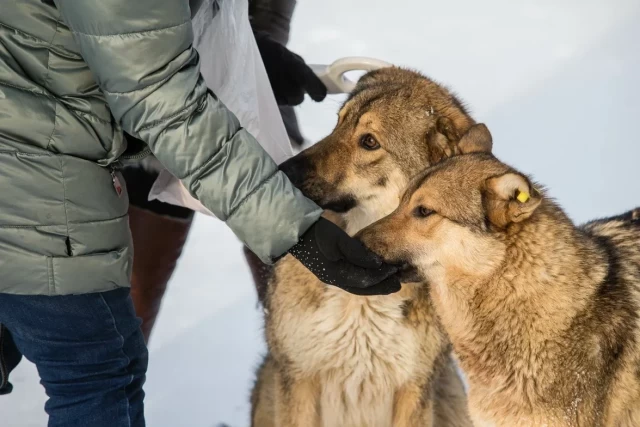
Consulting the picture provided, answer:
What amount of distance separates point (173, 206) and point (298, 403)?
108 cm

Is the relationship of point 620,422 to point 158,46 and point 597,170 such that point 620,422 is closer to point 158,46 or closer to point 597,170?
point 158,46

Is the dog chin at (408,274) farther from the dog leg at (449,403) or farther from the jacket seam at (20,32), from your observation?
the jacket seam at (20,32)

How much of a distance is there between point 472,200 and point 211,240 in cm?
296

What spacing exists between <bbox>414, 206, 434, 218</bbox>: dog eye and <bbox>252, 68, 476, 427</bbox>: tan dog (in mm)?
324

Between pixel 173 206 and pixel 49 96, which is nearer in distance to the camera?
pixel 49 96

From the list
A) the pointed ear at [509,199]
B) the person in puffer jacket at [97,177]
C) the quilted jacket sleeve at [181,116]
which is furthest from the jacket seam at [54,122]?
the pointed ear at [509,199]

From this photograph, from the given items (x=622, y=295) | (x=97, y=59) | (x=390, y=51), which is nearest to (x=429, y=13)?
(x=390, y=51)

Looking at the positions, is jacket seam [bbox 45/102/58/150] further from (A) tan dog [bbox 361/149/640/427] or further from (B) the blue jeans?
(A) tan dog [bbox 361/149/640/427]

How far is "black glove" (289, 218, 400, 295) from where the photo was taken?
192 centimetres

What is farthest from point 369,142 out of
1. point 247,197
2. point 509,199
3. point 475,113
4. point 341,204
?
point 475,113

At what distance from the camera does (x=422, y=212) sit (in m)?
2.24

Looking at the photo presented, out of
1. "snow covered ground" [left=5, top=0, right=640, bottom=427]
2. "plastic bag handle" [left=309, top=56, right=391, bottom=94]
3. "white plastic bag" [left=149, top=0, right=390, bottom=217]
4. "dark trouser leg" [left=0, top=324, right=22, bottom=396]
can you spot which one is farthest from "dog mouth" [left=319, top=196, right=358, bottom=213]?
"snow covered ground" [left=5, top=0, right=640, bottom=427]

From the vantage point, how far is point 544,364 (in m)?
2.08

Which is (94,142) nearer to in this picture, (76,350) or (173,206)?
(76,350)
